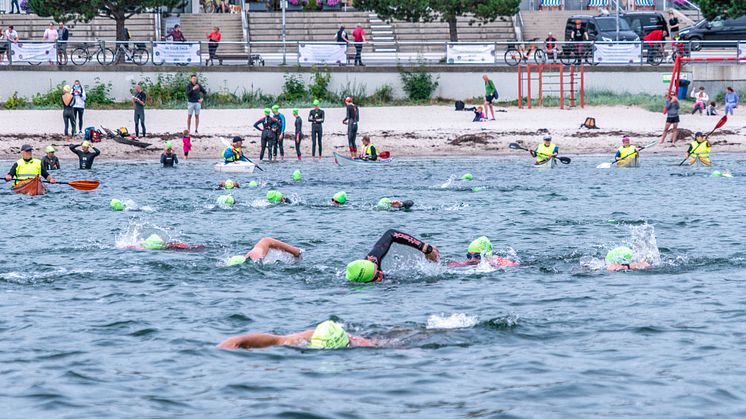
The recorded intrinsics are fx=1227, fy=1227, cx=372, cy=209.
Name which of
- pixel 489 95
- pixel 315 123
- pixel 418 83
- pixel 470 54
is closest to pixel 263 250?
pixel 315 123

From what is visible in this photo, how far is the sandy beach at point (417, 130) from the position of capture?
3522 cm

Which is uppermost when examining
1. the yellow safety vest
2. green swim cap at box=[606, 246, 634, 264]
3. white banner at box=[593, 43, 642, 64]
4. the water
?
white banner at box=[593, 43, 642, 64]

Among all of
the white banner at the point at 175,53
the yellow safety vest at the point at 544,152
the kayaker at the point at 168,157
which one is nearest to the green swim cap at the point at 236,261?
the kayaker at the point at 168,157

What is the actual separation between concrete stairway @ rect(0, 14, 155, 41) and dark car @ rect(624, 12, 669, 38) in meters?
18.5

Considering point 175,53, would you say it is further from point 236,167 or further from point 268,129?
point 236,167

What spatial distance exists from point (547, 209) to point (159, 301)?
11289mm

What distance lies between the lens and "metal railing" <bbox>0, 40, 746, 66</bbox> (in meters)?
39.6

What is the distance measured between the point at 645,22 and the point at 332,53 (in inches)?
503

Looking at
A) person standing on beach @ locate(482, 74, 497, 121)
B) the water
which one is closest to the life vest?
the water

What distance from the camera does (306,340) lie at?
490 inches

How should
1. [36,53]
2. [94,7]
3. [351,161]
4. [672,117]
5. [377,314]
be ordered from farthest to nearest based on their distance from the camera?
[94,7]
[36,53]
[672,117]
[351,161]
[377,314]

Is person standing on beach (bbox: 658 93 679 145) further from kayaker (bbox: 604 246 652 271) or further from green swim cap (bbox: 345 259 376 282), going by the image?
green swim cap (bbox: 345 259 376 282)

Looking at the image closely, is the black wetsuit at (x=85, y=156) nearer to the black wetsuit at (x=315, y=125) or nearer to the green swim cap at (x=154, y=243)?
the black wetsuit at (x=315, y=125)

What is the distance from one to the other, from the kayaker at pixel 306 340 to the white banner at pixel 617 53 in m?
30.6
